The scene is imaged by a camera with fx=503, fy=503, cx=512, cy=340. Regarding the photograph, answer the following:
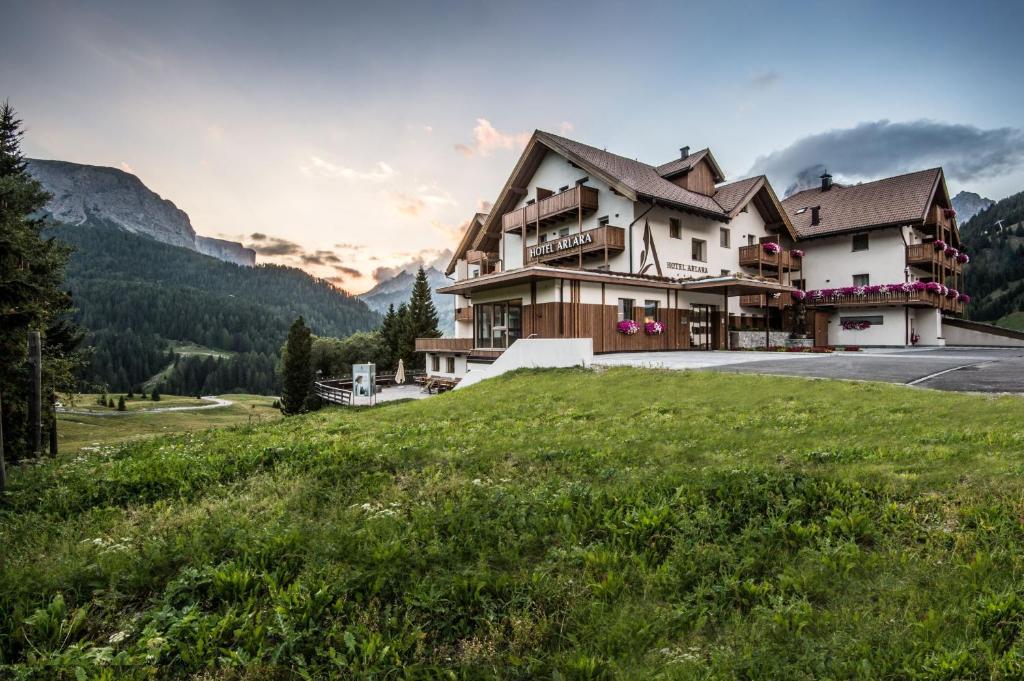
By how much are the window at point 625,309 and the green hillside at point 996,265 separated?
245 ft

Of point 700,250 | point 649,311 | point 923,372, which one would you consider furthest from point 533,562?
point 700,250

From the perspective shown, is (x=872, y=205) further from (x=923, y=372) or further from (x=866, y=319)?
(x=923, y=372)

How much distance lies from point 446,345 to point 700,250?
17826 mm

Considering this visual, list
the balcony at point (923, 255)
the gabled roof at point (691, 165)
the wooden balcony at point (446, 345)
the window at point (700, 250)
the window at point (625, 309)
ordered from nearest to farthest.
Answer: the window at point (625, 309)
the wooden balcony at point (446, 345)
the window at point (700, 250)
the gabled roof at point (691, 165)
the balcony at point (923, 255)

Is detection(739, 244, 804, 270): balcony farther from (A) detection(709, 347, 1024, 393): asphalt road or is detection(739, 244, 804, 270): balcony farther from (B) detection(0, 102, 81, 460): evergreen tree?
(B) detection(0, 102, 81, 460): evergreen tree

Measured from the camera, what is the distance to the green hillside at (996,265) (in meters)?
77.4

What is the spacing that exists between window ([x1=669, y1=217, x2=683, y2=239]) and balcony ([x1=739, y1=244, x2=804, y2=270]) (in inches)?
236

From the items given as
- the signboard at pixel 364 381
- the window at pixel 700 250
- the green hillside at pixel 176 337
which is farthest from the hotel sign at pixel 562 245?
the green hillside at pixel 176 337

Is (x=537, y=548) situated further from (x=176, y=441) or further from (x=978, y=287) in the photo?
(x=978, y=287)

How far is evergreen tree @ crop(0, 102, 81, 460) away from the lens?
31.8ft

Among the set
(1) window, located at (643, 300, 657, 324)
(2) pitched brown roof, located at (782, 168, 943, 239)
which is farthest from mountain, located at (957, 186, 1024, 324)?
(1) window, located at (643, 300, 657, 324)

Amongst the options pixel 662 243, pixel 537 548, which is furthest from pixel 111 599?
pixel 662 243

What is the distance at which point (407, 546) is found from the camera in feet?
13.8

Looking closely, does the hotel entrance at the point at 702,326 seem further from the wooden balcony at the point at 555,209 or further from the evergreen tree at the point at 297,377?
the evergreen tree at the point at 297,377
